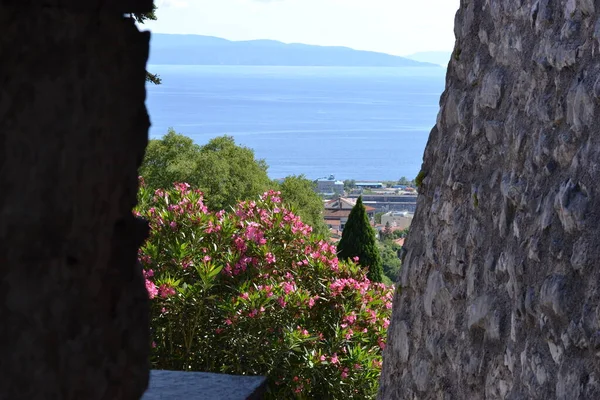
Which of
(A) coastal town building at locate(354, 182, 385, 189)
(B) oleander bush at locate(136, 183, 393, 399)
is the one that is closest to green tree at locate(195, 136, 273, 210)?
(B) oleander bush at locate(136, 183, 393, 399)

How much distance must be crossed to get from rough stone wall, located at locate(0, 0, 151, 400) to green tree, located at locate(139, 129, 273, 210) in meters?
17.4

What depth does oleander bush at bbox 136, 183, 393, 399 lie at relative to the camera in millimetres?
7707

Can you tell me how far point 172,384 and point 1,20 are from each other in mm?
3385

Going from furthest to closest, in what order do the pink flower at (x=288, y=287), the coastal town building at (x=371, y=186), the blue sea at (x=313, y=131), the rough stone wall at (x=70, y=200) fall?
the blue sea at (x=313, y=131)
the coastal town building at (x=371, y=186)
the pink flower at (x=288, y=287)
the rough stone wall at (x=70, y=200)

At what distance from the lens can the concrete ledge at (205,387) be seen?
3.75m

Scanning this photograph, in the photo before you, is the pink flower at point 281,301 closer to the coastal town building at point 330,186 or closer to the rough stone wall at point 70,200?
the rough stone wall at point 70,200

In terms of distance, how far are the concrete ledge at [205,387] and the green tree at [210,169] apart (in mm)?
14199

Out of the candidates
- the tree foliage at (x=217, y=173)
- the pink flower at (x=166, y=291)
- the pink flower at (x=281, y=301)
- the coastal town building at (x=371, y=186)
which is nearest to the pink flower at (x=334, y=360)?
the pink flower at (x=281, y=301)

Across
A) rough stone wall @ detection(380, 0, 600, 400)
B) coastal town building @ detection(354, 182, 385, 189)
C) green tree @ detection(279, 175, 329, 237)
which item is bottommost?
coastal town building @ detection(354, 182, 385, 189)

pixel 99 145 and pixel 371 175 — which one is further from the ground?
pixel 99 145

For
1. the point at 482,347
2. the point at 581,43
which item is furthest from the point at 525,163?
the point at 482,347

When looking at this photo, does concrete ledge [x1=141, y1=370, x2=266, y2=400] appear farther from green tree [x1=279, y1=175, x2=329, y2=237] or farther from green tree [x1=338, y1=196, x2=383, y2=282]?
green tree [x1=279, y1=175, x2=329, y2=237]

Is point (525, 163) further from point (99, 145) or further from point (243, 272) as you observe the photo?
point (243, 272)

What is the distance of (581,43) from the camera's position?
10.6 ft
